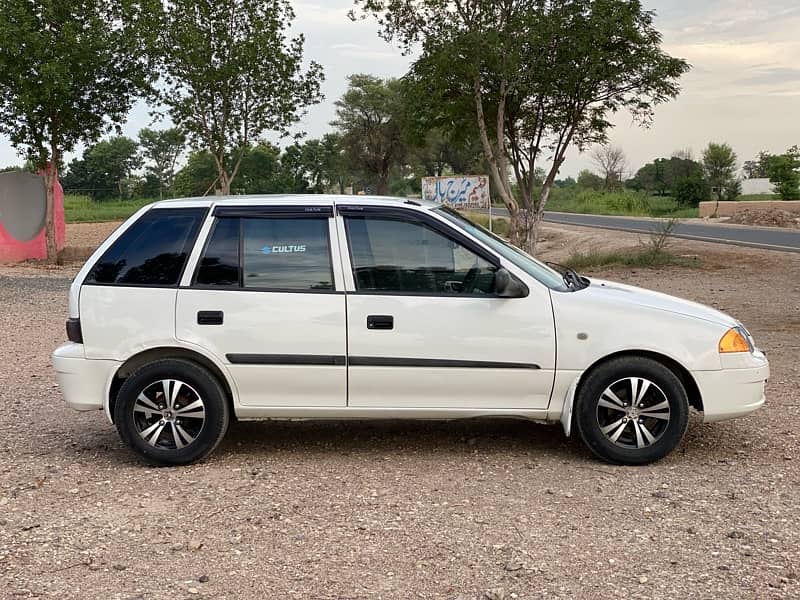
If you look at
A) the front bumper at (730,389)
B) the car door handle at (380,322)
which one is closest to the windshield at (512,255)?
the car door handle at (380,322)

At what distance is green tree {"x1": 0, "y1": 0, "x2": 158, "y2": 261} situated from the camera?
21.2m

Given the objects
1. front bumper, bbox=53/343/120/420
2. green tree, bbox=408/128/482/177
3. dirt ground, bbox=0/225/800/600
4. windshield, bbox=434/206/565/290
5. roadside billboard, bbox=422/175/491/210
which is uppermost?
green tree, bbox=408/128/482/177

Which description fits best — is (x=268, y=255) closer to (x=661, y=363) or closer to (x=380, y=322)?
(x=380, y=322)

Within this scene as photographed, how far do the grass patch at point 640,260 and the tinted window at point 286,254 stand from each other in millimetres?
14816

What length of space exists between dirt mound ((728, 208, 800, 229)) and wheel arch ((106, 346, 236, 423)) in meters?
33.0

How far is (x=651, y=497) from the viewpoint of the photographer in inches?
201

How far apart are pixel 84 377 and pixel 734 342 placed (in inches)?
165

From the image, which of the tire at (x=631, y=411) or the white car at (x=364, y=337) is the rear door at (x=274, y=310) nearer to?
the white car at (x=364, y=337)

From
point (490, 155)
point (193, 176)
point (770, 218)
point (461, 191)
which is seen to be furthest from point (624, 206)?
point (461, 191)

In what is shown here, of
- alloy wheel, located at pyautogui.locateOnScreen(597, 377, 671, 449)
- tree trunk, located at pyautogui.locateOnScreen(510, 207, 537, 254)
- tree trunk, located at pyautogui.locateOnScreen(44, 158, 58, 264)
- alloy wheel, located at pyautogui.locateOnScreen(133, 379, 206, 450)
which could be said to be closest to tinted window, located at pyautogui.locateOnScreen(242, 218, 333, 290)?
alloy wheel, located at pyautogui.locateOnScreen(133, 379, 206, 450)

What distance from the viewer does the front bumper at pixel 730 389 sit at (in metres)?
5.60

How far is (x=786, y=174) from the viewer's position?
53500 millimetres

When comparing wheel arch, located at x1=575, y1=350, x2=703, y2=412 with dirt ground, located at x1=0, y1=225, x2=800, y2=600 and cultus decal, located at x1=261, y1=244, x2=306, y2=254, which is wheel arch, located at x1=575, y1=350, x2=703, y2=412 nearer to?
dirt ground, located at x1=0, y1=225, x2=800, y2=600

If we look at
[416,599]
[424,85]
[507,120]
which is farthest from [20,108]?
[416,599]
